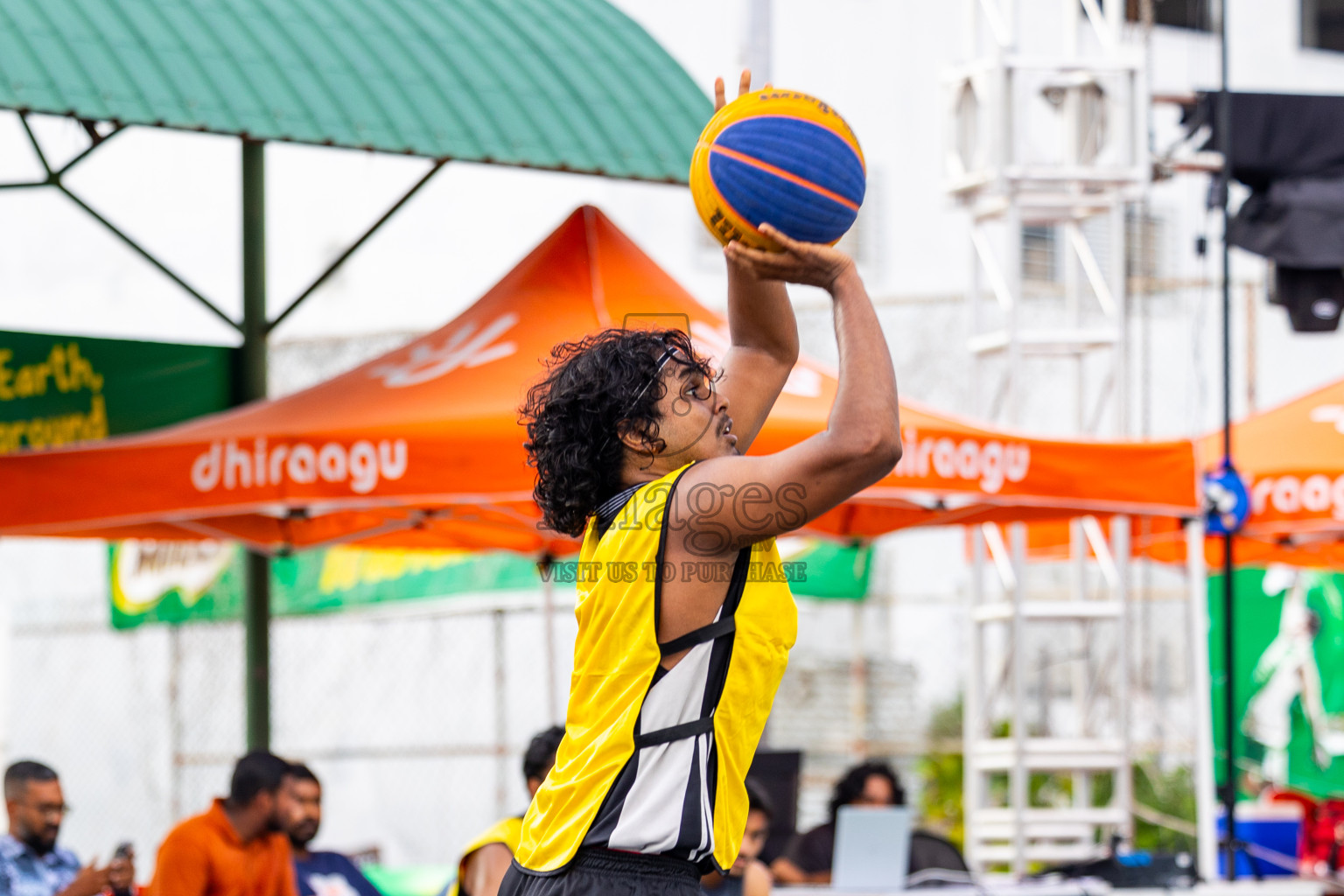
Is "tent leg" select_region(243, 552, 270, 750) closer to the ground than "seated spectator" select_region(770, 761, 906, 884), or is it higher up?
higher up

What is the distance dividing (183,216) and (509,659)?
4.92 metres

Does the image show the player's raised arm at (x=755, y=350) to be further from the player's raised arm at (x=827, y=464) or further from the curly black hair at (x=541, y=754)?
the curly black hair at (x=541, y=754)

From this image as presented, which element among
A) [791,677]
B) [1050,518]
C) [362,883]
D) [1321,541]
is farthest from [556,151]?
[791,677]

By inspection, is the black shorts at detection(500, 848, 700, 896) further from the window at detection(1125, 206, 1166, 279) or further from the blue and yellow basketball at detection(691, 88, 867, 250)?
the window at detection(1125, 206, 1166, 279)

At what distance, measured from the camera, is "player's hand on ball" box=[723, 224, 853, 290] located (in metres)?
2.65

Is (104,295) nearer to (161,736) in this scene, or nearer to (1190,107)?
(161,736)

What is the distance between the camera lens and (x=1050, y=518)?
7.13 metres

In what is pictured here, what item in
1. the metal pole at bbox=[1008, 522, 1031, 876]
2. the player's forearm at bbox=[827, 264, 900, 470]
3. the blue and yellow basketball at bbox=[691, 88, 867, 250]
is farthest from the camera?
the metal pole at bbox=[1008, 522, 1031, 876]

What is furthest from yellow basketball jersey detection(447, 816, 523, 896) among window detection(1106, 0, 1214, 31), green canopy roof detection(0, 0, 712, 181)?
window detection(1106, 0, 1214, 31)

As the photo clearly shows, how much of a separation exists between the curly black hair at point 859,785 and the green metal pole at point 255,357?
8.86ft

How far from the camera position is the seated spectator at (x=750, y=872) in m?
5.78

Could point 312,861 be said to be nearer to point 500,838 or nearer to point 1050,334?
point 500,838

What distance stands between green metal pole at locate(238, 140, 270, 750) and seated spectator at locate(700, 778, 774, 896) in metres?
2.35

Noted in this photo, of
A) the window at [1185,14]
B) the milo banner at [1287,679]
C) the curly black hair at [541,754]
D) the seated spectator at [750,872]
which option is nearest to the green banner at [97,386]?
the curly black hair at [541,754]
